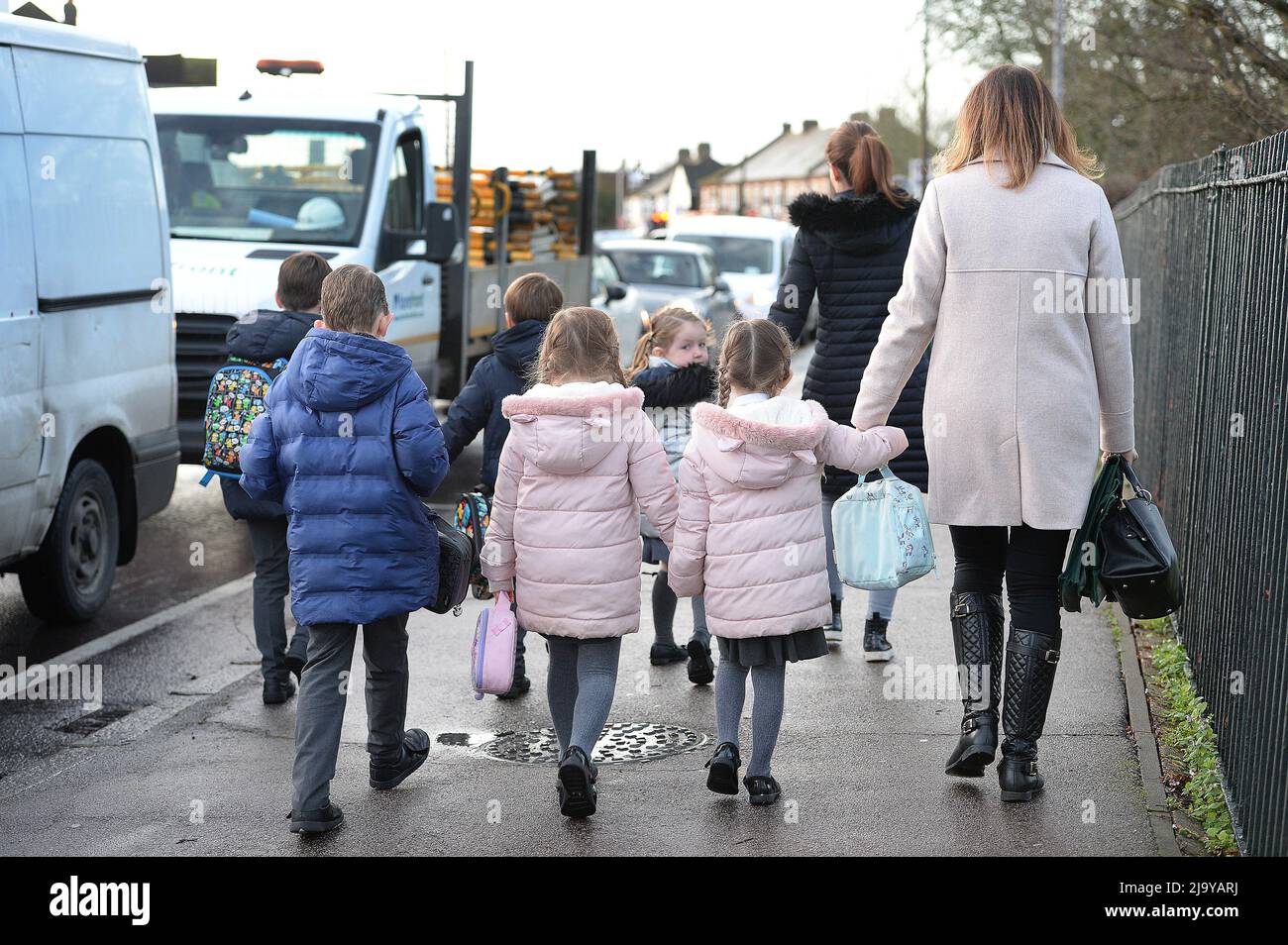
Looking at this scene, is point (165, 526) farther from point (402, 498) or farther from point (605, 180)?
point (605, 180)

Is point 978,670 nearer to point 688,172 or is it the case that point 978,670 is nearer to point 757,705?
point 757,705

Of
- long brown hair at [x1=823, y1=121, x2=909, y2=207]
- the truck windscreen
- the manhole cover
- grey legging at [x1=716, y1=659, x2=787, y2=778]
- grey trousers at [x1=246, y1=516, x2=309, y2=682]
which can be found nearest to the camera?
grey legging at [x1=716, y1=659, x2=787, y2=778]

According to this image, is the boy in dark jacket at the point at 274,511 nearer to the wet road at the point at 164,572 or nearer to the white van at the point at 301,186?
the wet road at the point at 164,572

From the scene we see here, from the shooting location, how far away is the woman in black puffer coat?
21.6 feet

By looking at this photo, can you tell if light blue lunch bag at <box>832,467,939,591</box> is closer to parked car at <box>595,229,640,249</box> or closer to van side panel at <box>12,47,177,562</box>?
van side panel at <box>12,47,177,562</box>

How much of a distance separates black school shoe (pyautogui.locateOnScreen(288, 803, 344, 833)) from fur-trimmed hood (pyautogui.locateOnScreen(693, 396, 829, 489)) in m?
1.54

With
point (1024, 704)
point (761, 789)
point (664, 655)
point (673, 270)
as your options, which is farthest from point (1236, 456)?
point (673, 270)

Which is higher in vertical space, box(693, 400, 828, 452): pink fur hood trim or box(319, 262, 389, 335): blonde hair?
box(319, 262, 389, 335): blonde hair

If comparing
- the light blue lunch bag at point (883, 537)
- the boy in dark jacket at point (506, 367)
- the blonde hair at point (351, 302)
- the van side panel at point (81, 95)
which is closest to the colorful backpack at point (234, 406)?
the boy in dark jacket at point (506, 367)

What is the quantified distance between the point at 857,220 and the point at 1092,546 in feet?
7.17

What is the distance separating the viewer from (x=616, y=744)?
5715 mm

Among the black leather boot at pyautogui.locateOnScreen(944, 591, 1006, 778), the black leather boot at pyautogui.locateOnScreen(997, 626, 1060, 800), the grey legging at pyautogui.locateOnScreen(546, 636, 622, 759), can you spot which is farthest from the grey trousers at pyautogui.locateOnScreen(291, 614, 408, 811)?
the black leather boot at pyautogui.locateOnScreen(997, 626, 1060, 800)

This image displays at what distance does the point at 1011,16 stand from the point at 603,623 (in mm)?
23427
